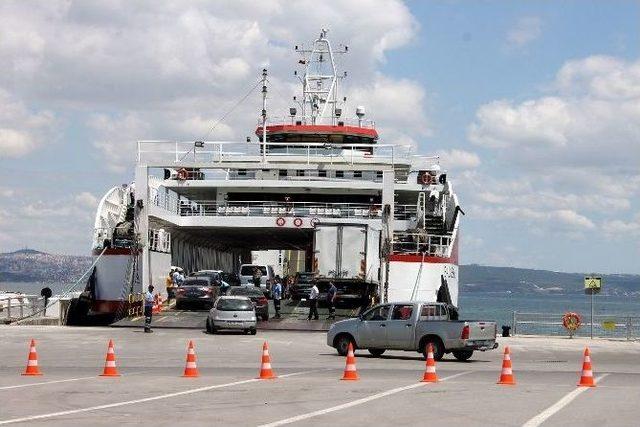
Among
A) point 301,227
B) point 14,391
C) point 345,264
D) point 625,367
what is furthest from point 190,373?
point 301,227

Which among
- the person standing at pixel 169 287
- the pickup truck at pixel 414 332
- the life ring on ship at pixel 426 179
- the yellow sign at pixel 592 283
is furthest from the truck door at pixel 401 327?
the life ring on ship at pixel 426 179

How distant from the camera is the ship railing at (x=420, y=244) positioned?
43125 millimetres

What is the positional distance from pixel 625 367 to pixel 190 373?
35.8 ft

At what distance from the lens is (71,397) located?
16.8 metres

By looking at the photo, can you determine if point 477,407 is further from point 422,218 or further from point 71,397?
point 422,218

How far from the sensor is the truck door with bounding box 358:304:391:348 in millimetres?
27531

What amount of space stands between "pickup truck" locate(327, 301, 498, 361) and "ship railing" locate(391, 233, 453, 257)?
564 inches

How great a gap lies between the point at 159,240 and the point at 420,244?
10.2 metres

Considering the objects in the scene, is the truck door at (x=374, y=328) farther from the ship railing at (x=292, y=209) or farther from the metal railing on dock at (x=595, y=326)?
the ship railing at (x=292, y=209)

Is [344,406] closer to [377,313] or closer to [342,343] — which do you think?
[377,313]

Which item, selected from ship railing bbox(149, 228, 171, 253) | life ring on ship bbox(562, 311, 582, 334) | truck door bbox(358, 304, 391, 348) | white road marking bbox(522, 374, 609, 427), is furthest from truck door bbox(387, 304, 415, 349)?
ship railing bbox(149, 228, 171, 253)

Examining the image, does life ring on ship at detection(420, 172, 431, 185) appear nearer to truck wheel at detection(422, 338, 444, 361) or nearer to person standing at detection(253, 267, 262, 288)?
person standing at detection(253, 267, 262, 288)

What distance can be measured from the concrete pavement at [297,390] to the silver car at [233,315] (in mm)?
4972

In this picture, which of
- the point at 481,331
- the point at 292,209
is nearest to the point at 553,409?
the point at 481,331
